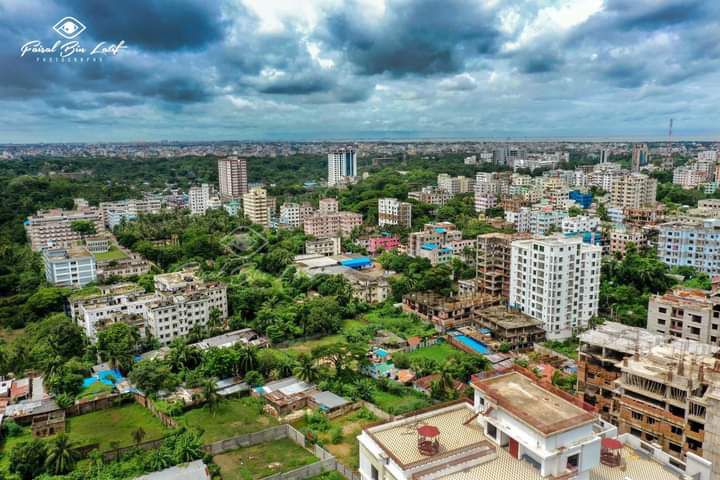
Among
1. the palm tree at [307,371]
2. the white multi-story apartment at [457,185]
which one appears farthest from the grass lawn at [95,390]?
the white multi-story apartment at [457,185]

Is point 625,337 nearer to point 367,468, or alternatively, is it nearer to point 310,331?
point 367,468

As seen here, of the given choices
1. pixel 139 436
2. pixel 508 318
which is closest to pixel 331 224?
pixel 508 318

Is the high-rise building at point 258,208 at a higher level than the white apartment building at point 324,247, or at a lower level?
higher

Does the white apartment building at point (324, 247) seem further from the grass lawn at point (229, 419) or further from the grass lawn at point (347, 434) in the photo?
the grass lawn at point (347, 434)

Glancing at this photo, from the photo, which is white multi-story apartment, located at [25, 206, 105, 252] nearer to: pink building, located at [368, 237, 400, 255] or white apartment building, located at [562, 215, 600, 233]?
pink building, located at [368, 237, 400, 255]

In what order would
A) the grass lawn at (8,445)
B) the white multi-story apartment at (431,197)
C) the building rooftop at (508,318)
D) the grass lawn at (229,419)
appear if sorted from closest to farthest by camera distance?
the grass lawn at (8,445), the grass lawn at (229,419), the building rooftop at (508,318), the white multi-story apartment at (431,197)

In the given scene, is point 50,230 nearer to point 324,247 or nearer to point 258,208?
point 258,208

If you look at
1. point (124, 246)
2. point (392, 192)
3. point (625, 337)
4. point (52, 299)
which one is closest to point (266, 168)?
point (392, 192)
